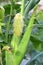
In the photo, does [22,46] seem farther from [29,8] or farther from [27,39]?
[29,8]

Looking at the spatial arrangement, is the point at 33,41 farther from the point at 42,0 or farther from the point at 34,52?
the point at 42,0

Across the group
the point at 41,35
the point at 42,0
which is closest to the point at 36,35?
the point at 41,35

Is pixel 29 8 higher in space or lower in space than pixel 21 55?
higher

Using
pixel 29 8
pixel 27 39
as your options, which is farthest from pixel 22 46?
pixel 29 8

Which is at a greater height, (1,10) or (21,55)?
(1,10)

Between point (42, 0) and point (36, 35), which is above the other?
point (42, 0)

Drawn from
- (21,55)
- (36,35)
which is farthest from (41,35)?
(21,55)

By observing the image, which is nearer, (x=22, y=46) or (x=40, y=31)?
(x=22, y=46)
